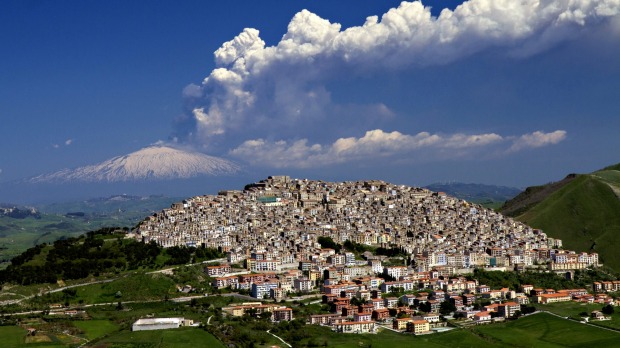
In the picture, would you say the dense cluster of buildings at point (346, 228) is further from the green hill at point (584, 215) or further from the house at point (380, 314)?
the house at point (380, 314)

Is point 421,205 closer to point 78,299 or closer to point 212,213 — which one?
point 212,213

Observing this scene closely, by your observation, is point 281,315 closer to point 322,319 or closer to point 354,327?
point 322,319

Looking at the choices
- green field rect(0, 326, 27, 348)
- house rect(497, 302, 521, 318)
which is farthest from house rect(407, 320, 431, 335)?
green field rect(0, 326, 27, 348)

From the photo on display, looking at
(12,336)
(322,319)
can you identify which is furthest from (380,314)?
(12,336)

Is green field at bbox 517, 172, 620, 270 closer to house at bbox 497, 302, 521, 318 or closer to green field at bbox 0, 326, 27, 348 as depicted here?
house at bbox 497, 302, 521, 318

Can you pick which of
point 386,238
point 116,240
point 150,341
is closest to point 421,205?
point 386,238

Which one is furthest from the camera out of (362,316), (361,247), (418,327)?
(361,247)

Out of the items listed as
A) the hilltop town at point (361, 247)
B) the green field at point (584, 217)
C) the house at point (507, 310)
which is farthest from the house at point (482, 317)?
the green field at point (584, 217)
